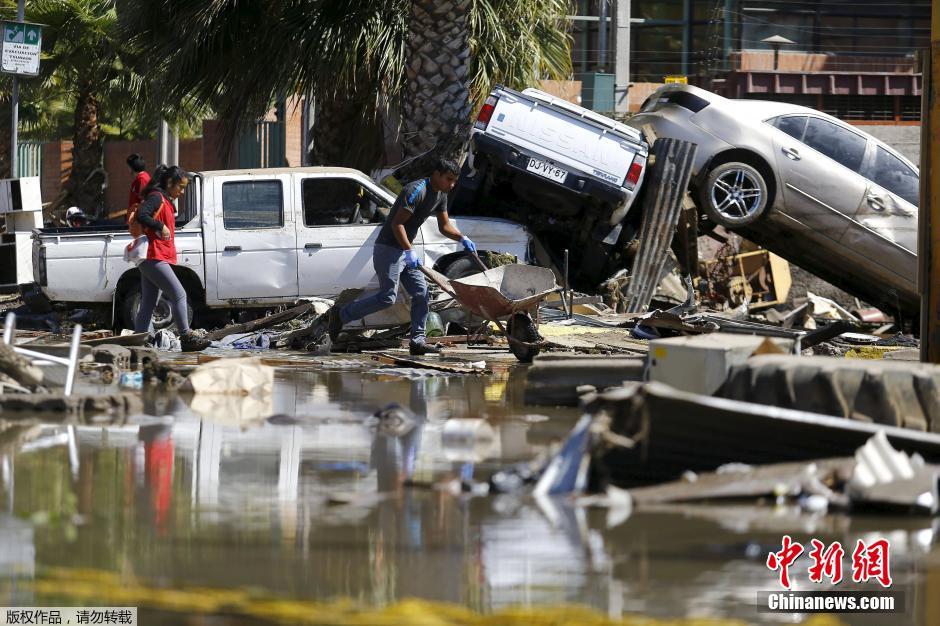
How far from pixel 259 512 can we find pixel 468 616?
1529 millimetres

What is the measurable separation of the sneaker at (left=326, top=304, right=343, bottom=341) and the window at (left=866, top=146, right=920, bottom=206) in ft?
22.6

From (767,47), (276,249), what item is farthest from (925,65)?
(767,47)

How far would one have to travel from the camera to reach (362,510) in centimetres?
554

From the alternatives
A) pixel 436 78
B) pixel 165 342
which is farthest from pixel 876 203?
pixel 165 342

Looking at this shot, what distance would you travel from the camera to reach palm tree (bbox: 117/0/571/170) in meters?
17.3

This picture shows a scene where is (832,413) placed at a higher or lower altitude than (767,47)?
lower

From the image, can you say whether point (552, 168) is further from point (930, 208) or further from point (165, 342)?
point (930, 208)

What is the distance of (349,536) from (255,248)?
952 cm

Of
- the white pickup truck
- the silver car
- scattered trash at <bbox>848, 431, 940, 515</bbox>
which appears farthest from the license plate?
scattered trash at <bbox>848, 431, 940, 515</bbox>

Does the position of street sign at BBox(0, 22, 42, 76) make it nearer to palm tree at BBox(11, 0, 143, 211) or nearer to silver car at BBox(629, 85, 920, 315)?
silver car at BBox(629, 85, 920, 315)

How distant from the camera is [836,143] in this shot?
52.9 ft

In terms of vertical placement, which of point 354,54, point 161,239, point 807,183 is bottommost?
point 161,239

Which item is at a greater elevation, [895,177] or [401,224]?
[895,177]

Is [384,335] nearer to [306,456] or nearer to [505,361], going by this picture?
[505,361]
